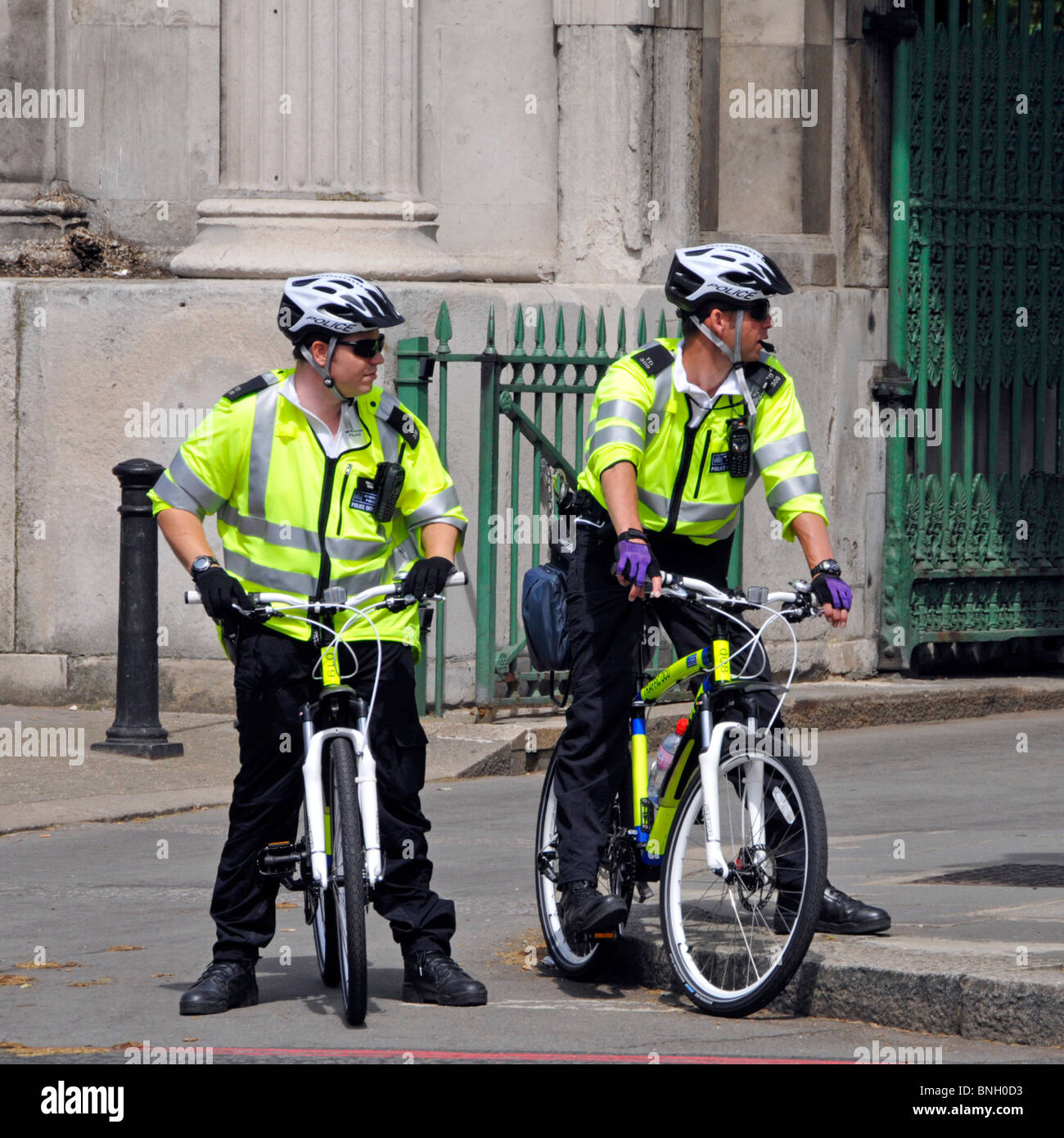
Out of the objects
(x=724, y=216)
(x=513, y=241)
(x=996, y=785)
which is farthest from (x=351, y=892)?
(x=724, y=216)

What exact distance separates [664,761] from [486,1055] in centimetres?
108

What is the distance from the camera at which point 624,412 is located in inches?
234

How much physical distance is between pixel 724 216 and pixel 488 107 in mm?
1621

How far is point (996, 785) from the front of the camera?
9.88 metres

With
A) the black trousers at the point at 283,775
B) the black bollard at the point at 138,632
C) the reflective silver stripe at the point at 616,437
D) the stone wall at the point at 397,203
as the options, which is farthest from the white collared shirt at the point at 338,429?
the stone wall at the point at 397,203

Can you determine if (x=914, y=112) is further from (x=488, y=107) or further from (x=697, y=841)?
(x=697, y=841)

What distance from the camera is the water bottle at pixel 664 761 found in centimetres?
600

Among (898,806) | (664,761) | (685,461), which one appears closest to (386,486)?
(685,461)

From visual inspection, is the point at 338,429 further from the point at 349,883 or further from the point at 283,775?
the point at 349,883

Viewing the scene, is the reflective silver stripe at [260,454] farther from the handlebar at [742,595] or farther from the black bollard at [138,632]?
the black bollard at [138,632]

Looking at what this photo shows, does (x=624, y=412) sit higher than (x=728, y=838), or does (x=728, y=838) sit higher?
(x=624, y=412)

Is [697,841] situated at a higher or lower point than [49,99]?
lower

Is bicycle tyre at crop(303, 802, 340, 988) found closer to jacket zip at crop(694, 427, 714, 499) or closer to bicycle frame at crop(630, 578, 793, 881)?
bicycle frame at crop(630, 578, 793, 881)

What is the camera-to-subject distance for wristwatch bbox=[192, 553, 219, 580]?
5613 mm
